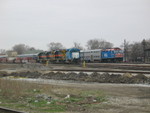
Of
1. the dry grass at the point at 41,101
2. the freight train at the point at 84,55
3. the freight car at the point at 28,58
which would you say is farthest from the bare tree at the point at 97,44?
the dry grass at the point at 41,101

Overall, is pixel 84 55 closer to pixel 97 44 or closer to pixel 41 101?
pixel 41 101

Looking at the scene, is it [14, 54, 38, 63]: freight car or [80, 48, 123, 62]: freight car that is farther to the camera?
[14, 54, 38, 63]: freight car

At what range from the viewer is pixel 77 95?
11.3m

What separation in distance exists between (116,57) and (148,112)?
44.2m

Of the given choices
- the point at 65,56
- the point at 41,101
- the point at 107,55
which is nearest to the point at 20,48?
the point at 65,56

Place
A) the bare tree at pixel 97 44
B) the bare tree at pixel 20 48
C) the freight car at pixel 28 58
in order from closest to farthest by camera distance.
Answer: the freight car at pixel 28 58 < the bare tree at pixel 97 44 < the bare tree at pixel 20 48

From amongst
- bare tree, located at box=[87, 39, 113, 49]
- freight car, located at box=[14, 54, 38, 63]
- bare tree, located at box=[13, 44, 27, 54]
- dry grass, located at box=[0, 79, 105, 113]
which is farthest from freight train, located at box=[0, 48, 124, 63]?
bare tree, located at box=[13, 44, 27, 54]

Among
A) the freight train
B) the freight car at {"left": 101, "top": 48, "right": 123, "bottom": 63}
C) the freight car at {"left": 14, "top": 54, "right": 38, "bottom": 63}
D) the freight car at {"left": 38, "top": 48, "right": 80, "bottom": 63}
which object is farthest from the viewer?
→ the freight car at {"left": 14, "top": 54, "right": 38, "bottom": 63}

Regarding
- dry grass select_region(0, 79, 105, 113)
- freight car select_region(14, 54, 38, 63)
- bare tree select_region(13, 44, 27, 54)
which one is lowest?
dry grass select_region(0, 79, 105, 113)

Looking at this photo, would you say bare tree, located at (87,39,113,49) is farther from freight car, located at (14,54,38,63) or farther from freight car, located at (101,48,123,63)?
freight car, located at (101,48,123,63)

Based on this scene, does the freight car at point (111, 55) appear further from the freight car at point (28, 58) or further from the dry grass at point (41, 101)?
the dry grass at point (41, 101)

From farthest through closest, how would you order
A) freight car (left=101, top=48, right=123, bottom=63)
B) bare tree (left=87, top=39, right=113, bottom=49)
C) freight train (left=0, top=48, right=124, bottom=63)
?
bare tree (left=87, top=39, right=113, bottom=49)
freight car (left=101, top=48, right=123, bottom=63)
freight train (left=0, top=48, right=124, bottom=63)

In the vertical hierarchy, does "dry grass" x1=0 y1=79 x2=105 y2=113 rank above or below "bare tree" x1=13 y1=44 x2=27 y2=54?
below

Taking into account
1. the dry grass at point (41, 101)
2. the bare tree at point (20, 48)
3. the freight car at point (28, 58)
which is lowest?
the dry grass at point (41, 101)
